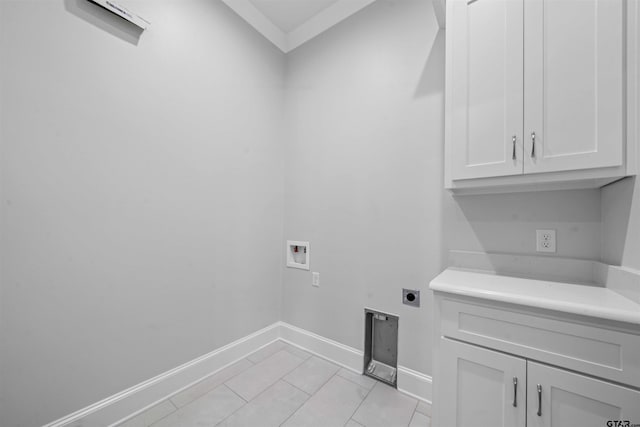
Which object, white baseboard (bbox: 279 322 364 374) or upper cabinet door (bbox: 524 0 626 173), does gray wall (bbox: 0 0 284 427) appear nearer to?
white baseboard (bbox: 279 322 364 374)

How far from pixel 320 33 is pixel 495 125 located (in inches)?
69.8

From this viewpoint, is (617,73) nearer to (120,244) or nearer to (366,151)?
(366,151)

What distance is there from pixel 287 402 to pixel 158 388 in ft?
2.67

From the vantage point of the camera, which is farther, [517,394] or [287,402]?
[287,402]

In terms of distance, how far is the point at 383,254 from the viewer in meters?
1.87

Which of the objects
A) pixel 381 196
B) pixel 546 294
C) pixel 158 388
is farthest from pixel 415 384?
pixel 158 388

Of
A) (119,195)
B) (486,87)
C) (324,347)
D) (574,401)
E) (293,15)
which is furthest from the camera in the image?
(293,15)

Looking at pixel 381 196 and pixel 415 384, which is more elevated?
pixel 381 196

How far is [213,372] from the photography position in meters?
1.87

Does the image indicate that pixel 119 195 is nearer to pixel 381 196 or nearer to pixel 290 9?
pixel 381 196

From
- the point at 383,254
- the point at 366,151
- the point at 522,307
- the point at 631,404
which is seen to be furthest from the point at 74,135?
the point at 631,404

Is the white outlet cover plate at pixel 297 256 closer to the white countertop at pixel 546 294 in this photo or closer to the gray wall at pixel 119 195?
the gray wall at pixel 119 195

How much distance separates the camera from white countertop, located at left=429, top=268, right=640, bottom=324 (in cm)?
89

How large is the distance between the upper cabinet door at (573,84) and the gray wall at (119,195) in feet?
6.19
